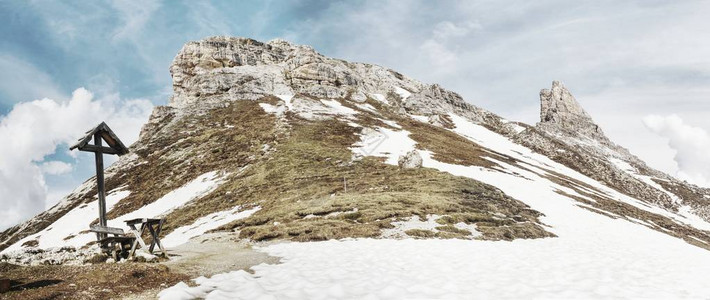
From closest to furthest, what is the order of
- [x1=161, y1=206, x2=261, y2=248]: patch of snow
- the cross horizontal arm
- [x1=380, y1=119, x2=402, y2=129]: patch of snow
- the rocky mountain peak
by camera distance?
the cross horizontal arm, [x1=161, y1=206, x2=261, y2=248]: patch of snow, [x1=380, y1=119, x2=402, y2=129]: patch of snow, the rocky mountain peak

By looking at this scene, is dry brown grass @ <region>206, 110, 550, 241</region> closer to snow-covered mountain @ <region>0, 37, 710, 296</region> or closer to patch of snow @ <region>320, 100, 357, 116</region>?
snow-covered mountain @ <region>0, 37, 710, 296</region>

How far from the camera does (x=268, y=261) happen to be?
44.3 feet

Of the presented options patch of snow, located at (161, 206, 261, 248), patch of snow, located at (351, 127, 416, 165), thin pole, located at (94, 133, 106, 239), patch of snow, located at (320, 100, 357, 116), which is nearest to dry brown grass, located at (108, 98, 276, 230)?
patch of snow, located at (161, 206, 261, 248)

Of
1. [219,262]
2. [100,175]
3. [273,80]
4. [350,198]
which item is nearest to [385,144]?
[350,198]

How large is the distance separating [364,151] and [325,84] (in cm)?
6738

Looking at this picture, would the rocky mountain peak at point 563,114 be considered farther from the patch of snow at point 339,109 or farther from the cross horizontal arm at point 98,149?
the cross horizontal arm at point 98,149

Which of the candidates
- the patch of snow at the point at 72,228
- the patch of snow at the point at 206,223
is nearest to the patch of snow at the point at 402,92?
the patch of snow at the point at 72,228

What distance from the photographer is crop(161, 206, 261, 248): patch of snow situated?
26531 mm

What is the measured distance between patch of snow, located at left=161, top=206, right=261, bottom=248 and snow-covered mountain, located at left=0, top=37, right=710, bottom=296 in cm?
22

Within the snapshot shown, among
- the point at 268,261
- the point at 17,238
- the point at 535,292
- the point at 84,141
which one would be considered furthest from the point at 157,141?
the point at 535,292

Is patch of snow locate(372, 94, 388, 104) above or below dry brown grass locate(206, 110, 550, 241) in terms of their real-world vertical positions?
above

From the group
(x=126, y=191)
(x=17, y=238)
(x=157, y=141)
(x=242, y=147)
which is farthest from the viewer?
(x=157, y=141)

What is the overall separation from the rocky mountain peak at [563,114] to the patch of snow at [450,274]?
509 feet

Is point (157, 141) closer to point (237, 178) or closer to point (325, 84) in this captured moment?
point (237, 178)
